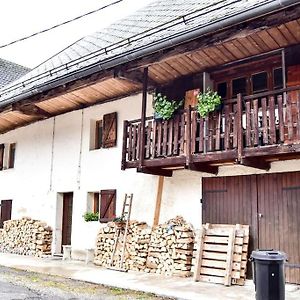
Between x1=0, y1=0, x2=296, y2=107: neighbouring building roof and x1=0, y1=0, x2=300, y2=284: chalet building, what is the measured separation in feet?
0.13

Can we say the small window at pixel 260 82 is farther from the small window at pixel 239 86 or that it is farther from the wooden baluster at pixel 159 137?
the wooden baluster at pixel 159 137

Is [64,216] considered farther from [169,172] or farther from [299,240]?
[299,240]

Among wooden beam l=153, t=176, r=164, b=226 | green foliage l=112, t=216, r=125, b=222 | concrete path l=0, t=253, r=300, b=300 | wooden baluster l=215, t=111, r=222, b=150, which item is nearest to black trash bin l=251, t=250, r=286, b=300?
concrete path l=0, t=253, r=300, b=300

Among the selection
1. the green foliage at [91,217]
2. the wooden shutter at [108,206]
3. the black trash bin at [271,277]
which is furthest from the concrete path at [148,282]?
the wooden shutter at [108,206]

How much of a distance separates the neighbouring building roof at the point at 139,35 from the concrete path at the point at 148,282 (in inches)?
182

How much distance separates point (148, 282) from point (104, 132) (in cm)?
502

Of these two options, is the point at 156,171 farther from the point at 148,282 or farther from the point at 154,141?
the point at 148,282

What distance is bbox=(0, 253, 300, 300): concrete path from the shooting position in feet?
23.7

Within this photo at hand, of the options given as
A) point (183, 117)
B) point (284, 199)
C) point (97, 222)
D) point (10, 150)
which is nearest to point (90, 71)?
point (183, 117)

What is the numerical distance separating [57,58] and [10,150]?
13.2 feet

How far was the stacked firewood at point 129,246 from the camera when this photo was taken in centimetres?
1000

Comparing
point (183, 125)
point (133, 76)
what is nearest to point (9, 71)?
point (133, 76)

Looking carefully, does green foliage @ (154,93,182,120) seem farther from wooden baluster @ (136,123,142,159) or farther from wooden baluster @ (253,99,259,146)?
wooden baluster @ (253,99,259,146)

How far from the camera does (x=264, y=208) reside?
859cm
